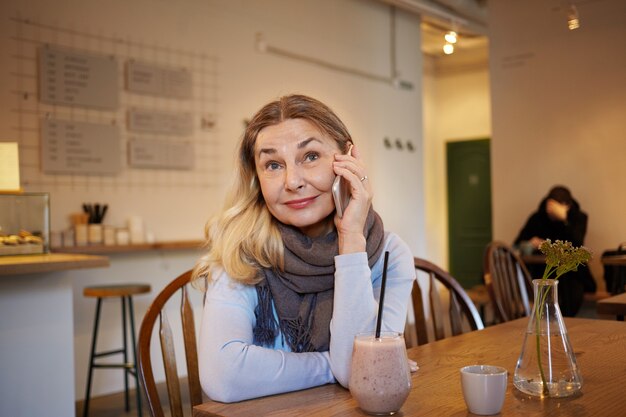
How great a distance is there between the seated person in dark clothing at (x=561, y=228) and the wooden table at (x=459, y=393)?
3.74 metres

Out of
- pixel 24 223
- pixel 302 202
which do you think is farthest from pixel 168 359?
pixel 24 223

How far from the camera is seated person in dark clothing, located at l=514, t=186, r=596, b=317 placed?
16.4ft

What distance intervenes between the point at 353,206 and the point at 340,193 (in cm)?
4

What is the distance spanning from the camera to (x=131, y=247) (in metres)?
3.83

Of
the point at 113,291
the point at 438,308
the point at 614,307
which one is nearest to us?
A: the point at 438,308

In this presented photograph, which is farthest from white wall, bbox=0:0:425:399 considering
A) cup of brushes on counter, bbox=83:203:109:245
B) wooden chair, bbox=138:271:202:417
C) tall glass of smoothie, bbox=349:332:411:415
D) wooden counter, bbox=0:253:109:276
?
tall glass of smoothie, bbox=349:332:411:415

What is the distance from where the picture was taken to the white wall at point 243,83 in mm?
3840

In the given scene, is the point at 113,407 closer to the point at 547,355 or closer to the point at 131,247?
the point at 131,247

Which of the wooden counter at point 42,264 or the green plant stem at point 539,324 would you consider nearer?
the green plant stem at point 539,324

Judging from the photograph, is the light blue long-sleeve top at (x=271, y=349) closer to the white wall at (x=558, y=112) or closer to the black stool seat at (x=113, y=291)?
the black stool seat at (x=113, y=291)

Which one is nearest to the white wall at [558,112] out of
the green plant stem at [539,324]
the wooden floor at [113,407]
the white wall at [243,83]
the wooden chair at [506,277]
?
the white wall at [243,83]

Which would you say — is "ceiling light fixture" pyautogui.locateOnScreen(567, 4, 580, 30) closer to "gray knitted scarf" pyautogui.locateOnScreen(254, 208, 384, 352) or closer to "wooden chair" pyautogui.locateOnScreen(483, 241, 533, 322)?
"wooden chair" pyautogui.locateOnScreen(483, 241, 533, 322)

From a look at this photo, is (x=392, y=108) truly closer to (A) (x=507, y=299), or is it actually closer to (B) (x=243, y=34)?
(B) (x=243, y=34)

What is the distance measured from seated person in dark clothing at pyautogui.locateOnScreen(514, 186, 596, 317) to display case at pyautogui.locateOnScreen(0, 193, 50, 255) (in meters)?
3.55
